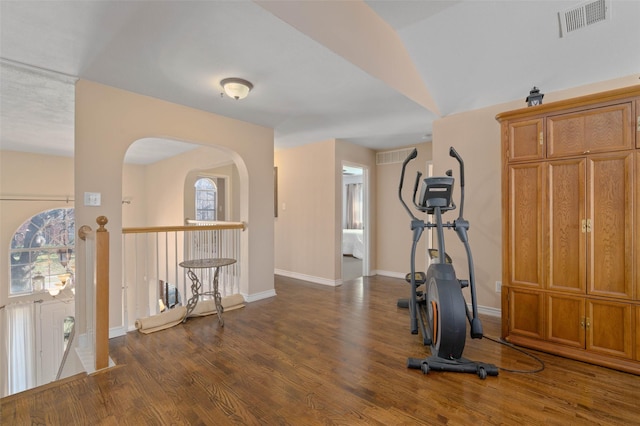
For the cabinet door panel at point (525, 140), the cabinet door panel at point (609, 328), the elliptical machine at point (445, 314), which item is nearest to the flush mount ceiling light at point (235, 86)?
the elliptical machine at point (445, 314)

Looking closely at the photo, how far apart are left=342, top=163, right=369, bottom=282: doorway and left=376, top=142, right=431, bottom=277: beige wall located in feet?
1.02

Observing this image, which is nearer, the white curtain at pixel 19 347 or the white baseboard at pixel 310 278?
the white baseboard at pixel 310 278

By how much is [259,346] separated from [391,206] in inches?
143

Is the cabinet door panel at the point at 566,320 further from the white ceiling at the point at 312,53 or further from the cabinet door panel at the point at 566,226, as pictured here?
the white ceiling at the point at 312,53

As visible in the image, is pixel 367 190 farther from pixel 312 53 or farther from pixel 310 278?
pixel 312 53

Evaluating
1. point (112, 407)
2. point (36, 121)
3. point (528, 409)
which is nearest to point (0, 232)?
point (36, 121)

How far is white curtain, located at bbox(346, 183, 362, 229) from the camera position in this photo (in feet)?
31.3

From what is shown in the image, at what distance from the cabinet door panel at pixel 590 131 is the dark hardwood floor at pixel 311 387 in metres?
1.65

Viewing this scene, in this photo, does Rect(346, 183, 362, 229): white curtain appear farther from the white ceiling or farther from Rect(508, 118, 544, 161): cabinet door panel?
Rect(508, 118, 544, 161): cabinet door panel

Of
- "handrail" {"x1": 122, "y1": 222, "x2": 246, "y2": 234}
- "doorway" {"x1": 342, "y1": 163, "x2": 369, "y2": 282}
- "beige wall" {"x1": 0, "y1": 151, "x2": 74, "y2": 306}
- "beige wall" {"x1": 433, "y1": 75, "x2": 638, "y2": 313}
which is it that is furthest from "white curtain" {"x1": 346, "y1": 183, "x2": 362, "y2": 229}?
"beige wall" {"x1": 0, "y1": 151, "x2": 74, "y2": 306}

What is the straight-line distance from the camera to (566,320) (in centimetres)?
230

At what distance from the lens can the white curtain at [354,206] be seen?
376 inches

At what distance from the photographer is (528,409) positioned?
→ 5.51 feet

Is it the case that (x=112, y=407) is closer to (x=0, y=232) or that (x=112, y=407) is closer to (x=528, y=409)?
(x=528, y=409)
